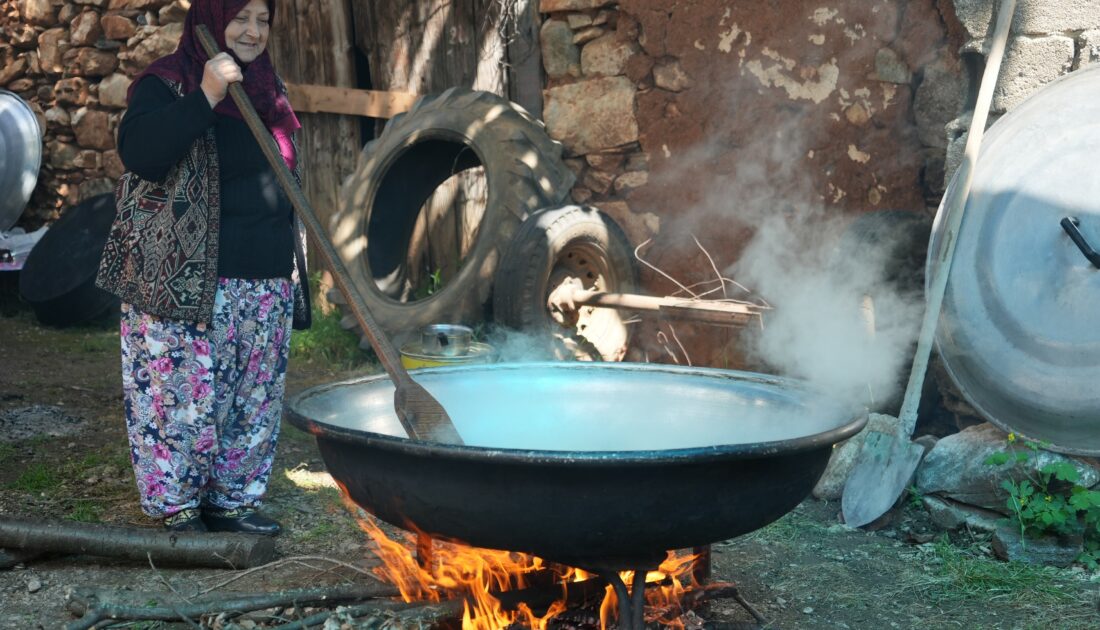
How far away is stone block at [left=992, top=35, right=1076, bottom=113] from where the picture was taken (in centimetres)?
331

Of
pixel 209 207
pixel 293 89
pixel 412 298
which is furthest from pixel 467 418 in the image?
pixel 293 89

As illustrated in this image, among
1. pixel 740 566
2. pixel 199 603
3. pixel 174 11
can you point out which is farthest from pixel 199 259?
pixel 174 11

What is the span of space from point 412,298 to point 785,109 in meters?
2.43

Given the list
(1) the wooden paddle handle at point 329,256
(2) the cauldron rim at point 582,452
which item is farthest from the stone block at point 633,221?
(2) the cauldron rim at point 582,452

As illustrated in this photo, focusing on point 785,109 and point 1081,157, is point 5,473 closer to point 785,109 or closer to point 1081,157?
point 785,109

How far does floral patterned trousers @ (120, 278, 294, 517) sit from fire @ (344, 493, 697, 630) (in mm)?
803

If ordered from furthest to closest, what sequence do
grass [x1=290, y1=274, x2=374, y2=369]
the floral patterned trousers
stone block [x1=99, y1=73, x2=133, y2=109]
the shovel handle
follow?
stone block [x1=99, y1=73, x2=133, y2=109]
grass [x1=290, y1=274, x2=374, y2=369]
the shovel handle
the floral patterned trousers

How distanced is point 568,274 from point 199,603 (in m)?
2.77

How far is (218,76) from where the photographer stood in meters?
2.62

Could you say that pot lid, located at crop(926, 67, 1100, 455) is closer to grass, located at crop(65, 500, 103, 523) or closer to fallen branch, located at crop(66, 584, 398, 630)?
fallen branch, located at crop(66, 584, 398, 630)

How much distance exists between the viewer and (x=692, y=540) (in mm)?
1850

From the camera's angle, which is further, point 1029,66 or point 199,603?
point 1029,66

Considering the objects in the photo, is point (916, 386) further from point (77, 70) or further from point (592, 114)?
point (77, 70)

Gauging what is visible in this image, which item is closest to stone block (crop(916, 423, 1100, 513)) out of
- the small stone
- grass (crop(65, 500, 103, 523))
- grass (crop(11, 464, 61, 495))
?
the small stone
